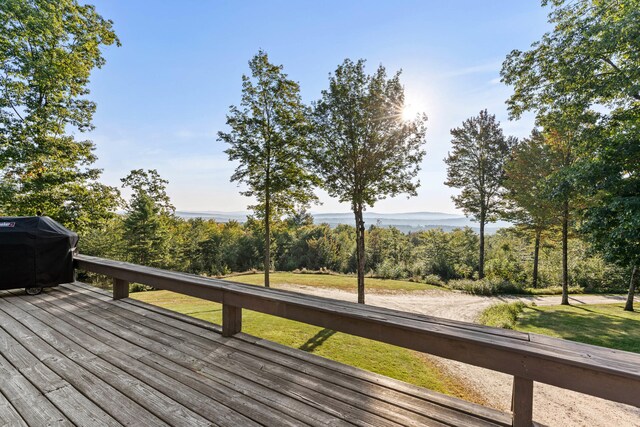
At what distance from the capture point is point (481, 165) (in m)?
18.8

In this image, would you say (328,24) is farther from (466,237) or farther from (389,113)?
(466,237)

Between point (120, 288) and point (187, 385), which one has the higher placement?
point (120, 288)

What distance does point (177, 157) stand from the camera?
15.8 meters

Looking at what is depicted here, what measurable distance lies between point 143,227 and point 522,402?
24.5 meters

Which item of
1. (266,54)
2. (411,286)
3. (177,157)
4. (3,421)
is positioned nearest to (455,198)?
(411,286)

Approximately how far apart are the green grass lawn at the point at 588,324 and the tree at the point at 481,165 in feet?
22.1

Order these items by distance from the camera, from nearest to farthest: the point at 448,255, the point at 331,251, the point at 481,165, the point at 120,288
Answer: the point at 120,288, the point at 481,165, the point at 448,255, the point at 331,251

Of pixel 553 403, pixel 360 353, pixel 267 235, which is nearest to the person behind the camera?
pixel 553 403

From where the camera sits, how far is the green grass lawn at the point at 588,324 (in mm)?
7954

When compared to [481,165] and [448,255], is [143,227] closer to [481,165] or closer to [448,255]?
[448,255]

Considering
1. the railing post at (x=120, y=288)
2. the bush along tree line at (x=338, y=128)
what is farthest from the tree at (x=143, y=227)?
the railing post at (x=120, y=288)

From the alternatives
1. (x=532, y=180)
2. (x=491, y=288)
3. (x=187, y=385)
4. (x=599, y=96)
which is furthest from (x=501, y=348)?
(x=491, y=288)

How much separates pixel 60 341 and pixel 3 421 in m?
1.43

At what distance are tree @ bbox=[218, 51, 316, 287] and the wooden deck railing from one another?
8.30 metres
